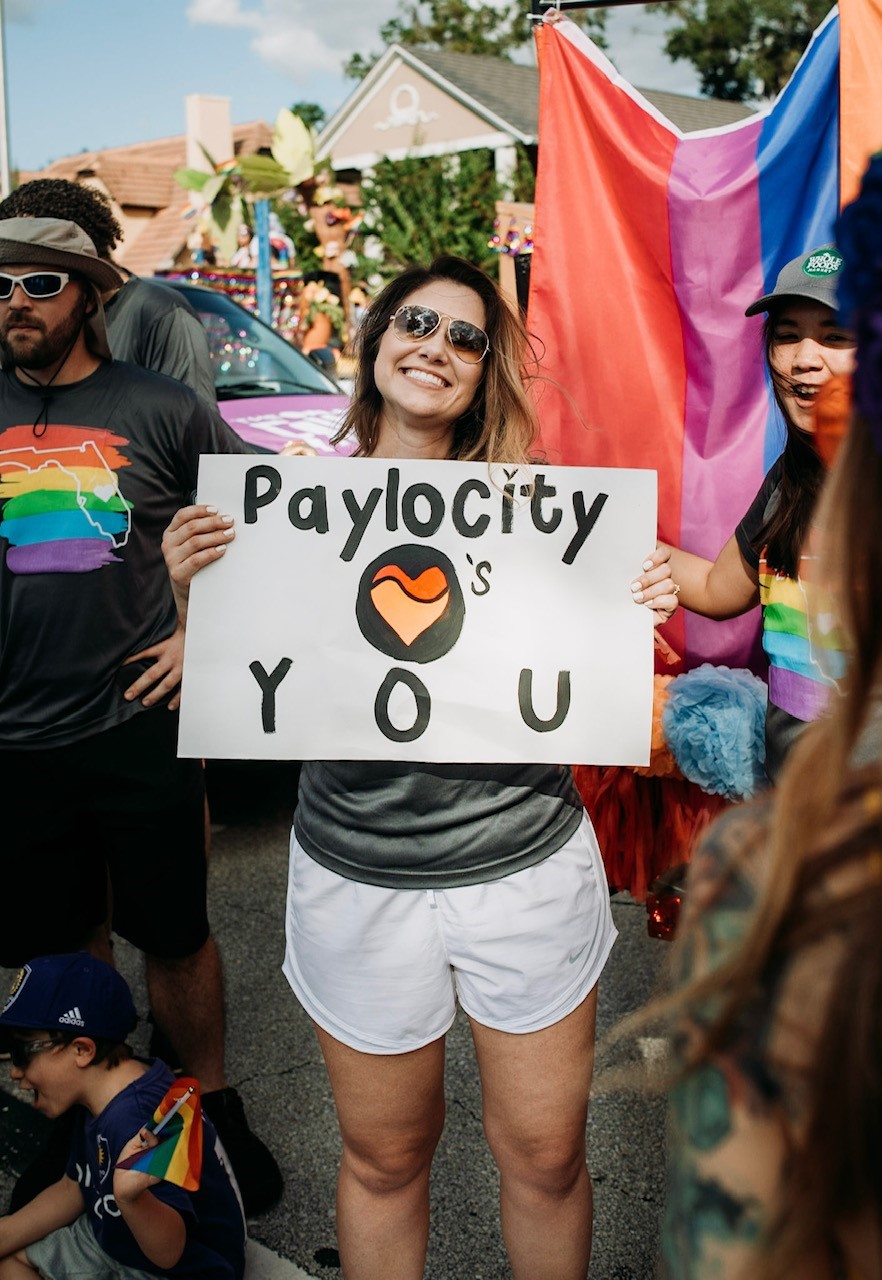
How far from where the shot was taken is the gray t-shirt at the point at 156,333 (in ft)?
12.5

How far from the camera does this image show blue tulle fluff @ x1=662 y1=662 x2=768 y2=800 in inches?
93.4

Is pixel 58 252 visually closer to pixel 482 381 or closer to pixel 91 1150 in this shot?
pixel 482 381

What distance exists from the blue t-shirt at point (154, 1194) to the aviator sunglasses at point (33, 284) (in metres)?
1.61

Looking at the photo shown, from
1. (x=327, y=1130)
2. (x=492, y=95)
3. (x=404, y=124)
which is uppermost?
(x=492, y=95)

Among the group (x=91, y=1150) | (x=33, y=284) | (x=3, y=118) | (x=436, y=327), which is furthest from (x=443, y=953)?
(x=3, y=118)

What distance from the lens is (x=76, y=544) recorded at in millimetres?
2473

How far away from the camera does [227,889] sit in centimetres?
415

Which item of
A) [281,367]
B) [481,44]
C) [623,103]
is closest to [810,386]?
[623,103]

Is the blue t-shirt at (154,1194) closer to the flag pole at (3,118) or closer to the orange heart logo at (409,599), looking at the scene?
the orange heart logo at (409,599)

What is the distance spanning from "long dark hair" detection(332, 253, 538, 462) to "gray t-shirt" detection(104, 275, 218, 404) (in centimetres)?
184

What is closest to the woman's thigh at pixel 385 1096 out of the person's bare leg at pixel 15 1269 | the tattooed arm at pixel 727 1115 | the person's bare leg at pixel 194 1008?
the person's bare leg at pixel 15 1269

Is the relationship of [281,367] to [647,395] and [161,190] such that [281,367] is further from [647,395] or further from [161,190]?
[161,190]

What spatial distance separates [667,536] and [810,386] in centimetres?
88

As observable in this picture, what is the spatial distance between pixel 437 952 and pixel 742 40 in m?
56.5
